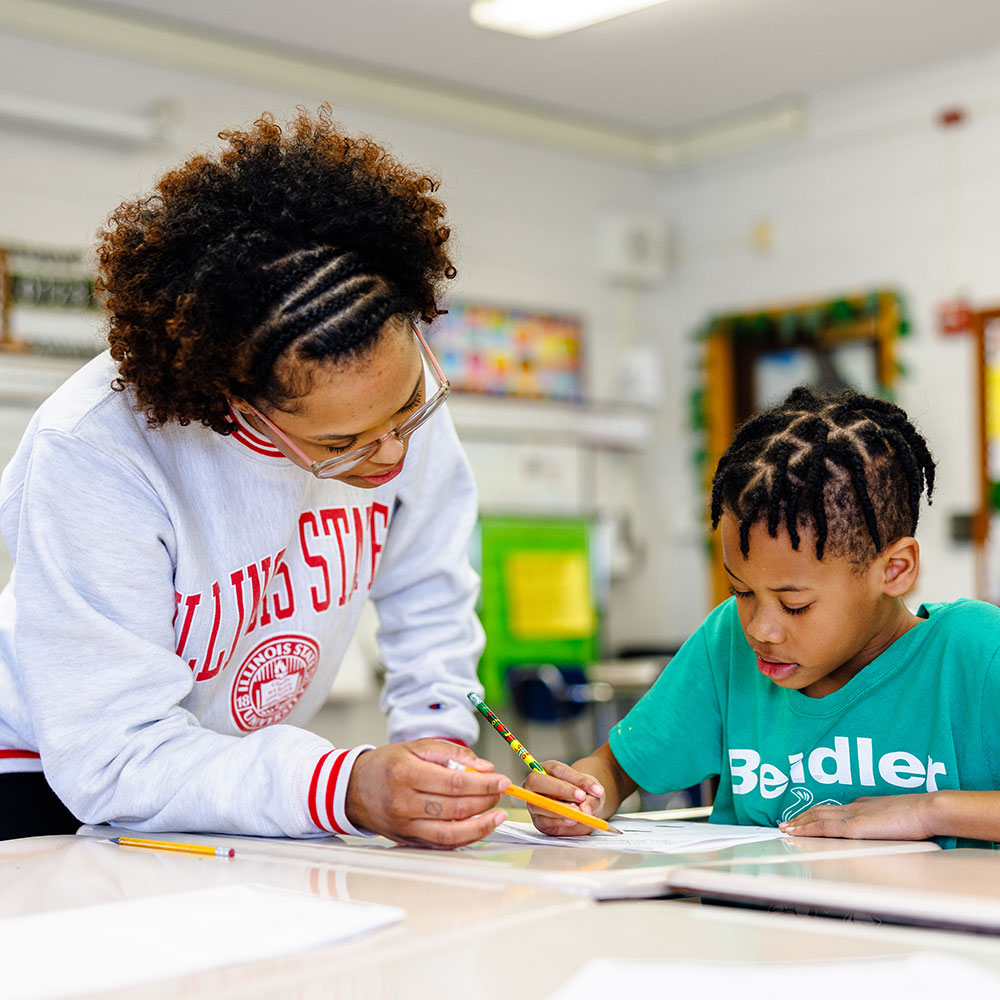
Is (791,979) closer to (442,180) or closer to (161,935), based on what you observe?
(161,935)

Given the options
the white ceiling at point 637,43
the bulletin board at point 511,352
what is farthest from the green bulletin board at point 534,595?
the white ceiling at point 637,43

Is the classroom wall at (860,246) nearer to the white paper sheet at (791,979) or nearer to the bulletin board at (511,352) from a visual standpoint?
the bulletin board at (511,352)

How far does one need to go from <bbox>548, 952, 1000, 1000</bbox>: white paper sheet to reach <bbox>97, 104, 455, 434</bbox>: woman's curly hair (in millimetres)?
669

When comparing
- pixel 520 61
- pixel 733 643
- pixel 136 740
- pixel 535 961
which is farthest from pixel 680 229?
pixel 535 961

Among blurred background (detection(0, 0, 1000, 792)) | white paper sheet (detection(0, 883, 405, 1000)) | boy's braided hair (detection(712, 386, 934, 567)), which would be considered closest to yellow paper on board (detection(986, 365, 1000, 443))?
blurred background (detection(0, 0, 1000, 792))

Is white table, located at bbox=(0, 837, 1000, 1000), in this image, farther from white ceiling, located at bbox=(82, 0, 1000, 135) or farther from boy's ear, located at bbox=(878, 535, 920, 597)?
white ceiling, located at bbox=(82, 0, 1000, 135)

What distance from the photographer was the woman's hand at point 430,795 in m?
1.12

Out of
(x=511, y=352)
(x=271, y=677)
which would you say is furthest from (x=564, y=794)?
(x=511, y=352)

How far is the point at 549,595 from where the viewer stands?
17.4ft

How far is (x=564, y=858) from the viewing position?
1.07 meters

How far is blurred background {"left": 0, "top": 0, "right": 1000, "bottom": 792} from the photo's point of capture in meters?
4.48

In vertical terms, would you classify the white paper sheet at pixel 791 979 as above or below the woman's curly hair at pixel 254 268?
below

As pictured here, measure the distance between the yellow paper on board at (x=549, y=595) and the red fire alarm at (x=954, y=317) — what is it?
1690mm

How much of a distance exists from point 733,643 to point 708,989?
88cm
